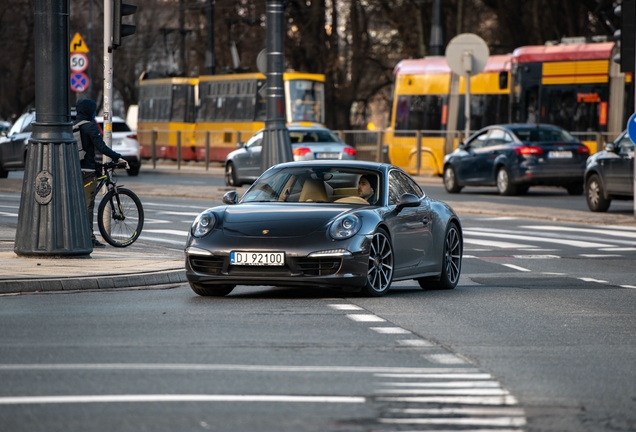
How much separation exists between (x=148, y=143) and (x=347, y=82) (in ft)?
26.6

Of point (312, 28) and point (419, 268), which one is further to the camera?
point (312, 28)

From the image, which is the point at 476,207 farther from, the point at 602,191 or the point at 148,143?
the point at 148,143

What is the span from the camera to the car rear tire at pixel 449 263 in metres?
13.7

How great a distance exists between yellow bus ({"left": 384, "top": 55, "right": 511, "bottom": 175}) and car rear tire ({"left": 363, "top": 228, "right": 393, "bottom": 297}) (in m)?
26.1

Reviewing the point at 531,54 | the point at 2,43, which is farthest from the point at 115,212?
the point at 2,43

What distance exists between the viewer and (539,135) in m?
31.6

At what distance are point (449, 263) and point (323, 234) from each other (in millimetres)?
2301

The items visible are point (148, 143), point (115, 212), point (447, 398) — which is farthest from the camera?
point (148, 143)

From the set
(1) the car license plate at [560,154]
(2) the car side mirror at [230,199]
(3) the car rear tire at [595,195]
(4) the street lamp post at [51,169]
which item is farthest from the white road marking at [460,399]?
(1) the car license plate at [560,154]

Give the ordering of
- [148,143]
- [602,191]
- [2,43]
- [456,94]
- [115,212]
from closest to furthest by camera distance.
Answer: [115,212] < [602,191] < [456,94] < [148,143] < [2,43]

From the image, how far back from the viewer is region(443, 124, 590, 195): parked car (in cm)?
3095

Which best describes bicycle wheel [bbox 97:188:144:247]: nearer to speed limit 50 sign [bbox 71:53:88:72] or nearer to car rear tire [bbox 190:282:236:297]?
car rear tire [bbox 190:282:236:297]

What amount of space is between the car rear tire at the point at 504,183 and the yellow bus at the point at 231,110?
17.4 metres

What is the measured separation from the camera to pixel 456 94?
40.1m
